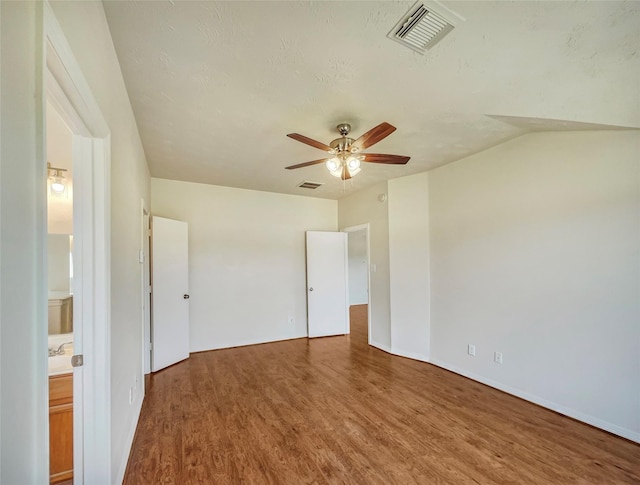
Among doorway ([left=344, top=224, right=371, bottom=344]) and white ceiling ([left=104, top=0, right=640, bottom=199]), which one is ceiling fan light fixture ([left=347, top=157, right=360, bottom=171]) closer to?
white ceiling ([left=104, top=0, right=640, bottom=199])

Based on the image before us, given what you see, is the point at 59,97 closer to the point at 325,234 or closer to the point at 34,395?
the point at 34,395

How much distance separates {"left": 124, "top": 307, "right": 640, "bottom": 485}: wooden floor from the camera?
194cm

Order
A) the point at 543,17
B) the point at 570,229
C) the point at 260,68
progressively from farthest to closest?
the point at 570,229 < the point at 260,68 < the point at 543,17

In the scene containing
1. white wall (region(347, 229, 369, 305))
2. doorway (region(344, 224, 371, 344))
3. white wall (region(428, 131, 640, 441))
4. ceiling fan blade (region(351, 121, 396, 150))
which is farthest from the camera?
white wall (region(347, 229, 369, 305))

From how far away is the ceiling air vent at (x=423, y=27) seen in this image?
4.80 feet

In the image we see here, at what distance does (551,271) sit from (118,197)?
3673mm

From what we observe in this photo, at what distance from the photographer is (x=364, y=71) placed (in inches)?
75.7

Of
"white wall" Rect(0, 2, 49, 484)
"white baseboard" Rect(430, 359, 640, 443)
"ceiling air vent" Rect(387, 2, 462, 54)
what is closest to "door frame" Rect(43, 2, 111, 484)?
"white wall" Rect(0, 2, 49, 484)

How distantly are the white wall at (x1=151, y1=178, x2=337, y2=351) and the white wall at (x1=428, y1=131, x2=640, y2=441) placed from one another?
102 inches

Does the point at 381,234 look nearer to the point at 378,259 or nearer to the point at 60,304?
the point at 378,259

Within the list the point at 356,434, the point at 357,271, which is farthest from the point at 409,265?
the point at 357,271

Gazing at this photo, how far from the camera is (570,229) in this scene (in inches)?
103

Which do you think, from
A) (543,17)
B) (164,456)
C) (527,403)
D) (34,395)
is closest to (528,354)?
(527,403)

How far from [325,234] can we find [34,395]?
15.6 ft
